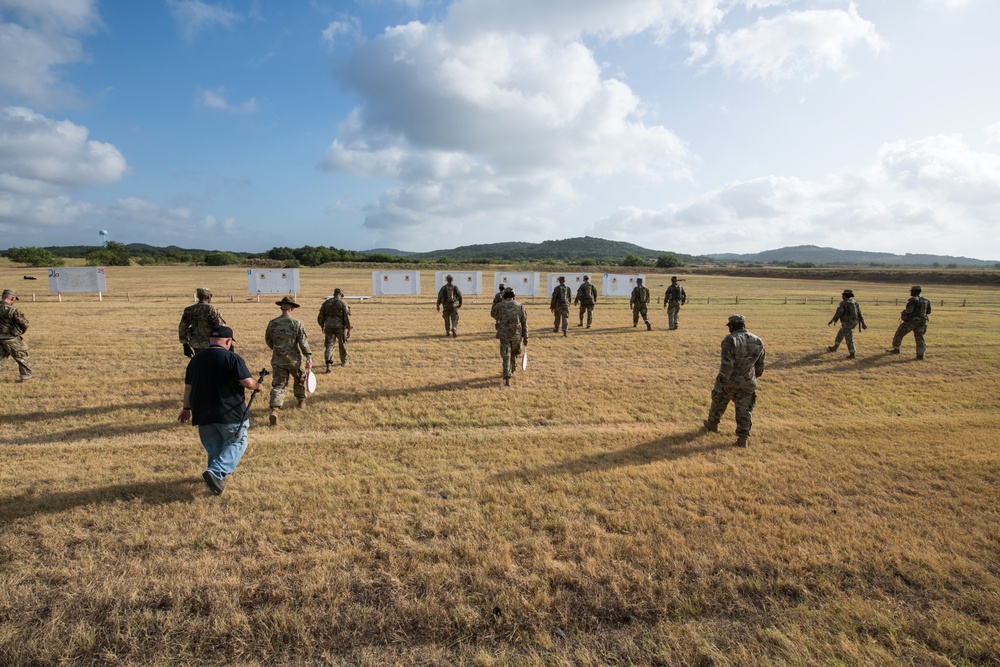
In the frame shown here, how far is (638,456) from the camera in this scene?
6.74 m

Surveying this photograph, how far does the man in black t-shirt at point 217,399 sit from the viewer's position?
17.0 feet

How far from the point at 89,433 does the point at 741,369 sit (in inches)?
411

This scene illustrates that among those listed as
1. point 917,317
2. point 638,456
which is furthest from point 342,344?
point 917,317

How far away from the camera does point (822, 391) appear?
34.2 ft

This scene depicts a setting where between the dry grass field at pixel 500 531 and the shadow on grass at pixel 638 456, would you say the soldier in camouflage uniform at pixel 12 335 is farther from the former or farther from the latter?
the shadow on grass at pixel 638 456

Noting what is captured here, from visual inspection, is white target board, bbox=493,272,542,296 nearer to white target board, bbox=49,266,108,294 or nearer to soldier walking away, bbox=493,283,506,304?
soldier walking away, bbox=493,283,506,304

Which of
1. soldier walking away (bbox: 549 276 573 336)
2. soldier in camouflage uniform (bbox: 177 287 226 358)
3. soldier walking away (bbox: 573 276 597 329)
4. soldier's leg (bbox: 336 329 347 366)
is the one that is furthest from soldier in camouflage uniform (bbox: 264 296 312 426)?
soldier walking away (bbox: 573 276 597 329)

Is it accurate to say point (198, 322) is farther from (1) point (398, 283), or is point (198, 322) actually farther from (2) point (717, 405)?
(1) point (398, 283)

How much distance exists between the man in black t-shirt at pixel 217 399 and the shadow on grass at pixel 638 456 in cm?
326

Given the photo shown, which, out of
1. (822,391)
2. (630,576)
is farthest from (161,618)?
(822,391)

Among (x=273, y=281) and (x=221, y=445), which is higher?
(x=273, y=281)

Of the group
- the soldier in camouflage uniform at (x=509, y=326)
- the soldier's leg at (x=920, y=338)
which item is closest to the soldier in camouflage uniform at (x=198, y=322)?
the soldier in camouflage uniform at (x=509, y=326)

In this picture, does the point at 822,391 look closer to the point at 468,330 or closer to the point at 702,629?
the point at 702,629

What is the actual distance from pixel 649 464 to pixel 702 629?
2986 millimetres
